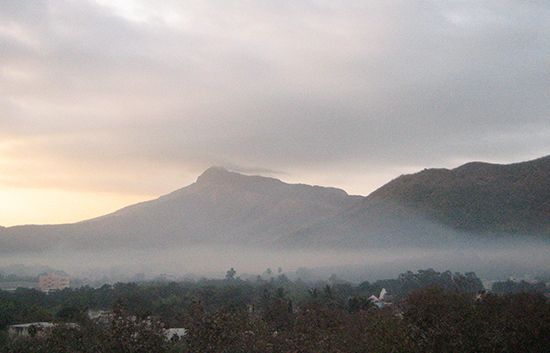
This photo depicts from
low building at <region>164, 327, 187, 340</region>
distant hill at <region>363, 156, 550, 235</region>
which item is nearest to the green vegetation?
low building at <region>164, 327, 187, 340</region>

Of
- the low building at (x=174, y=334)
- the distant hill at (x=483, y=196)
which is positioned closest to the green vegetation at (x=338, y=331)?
the low building at (x=174, y=334)

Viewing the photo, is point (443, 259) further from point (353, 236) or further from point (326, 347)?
point (326, 347)

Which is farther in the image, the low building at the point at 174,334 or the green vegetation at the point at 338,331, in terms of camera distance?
the low building at the point at 174,334

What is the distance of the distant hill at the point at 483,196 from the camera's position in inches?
4085

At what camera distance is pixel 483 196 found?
112312 mm

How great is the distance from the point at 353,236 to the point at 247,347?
129 meters

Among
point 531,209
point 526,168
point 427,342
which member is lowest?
point 427,342

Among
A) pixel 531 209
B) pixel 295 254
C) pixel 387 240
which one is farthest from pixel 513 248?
pixel 295 254

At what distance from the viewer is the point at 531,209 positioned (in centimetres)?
10300

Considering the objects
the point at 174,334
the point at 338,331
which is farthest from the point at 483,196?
the point at 338,331

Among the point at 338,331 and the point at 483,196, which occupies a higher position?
the point at 483,196

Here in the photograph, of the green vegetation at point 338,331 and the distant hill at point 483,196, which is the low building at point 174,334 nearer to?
the green vegetation at point 338,331

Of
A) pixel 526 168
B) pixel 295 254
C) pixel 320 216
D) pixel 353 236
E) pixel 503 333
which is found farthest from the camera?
pixel 320 216

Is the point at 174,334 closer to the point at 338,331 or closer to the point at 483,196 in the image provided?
the point at 338,331
